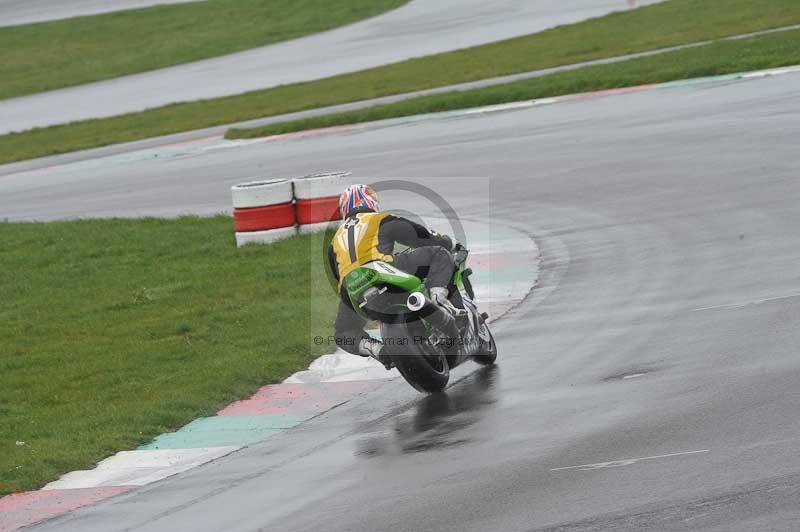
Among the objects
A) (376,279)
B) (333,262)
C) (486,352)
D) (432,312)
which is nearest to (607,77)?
(486,352)

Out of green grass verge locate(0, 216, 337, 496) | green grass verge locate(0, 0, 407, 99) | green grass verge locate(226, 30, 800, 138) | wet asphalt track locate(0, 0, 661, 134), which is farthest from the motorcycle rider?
green grass verge locate(0, 0, 407, 99)

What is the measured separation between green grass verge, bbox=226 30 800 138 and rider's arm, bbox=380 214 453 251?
17323 millimetres

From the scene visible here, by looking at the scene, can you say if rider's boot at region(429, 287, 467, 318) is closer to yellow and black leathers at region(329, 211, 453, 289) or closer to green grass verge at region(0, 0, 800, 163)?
yellow and black leathers at region(329, 211, 453, 289)

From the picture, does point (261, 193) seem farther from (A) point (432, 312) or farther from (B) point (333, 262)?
(A) point (432, 312)

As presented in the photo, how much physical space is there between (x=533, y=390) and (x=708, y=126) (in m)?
12.4

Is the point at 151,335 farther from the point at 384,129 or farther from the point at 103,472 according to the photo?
the point at 384,129

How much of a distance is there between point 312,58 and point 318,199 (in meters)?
27.0

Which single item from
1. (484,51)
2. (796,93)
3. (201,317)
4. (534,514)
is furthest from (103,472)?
(484,51)

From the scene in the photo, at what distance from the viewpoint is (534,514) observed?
636cm

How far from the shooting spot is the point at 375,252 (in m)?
9.30

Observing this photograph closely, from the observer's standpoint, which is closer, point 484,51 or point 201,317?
point 201,317

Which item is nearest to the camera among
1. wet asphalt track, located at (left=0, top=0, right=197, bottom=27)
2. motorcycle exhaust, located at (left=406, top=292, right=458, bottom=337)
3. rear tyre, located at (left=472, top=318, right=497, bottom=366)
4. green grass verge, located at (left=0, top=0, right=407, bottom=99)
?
motorcycle exhaust, located at (left=406, top=292, right=458, bottom=337)

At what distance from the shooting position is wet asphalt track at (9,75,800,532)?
21.4 feet

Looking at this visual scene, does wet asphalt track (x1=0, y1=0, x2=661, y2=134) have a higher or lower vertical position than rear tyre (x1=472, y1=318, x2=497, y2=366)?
higher
